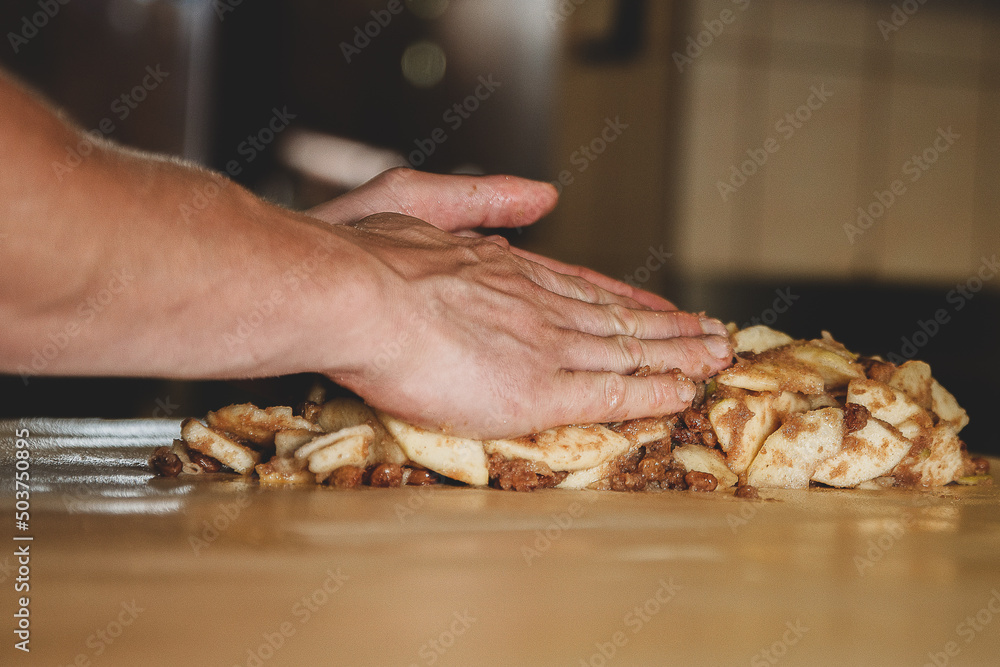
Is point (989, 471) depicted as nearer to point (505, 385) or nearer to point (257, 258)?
point (505, 385)

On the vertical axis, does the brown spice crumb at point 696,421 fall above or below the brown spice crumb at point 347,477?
above

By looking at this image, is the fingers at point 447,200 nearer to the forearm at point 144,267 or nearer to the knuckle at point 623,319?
the knuckle at point 623,319

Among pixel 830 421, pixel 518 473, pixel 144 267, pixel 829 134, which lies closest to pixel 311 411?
pixel 518 473

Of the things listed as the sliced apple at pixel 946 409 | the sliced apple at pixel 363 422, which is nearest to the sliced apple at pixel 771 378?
the sliced apple at pixel 946 409

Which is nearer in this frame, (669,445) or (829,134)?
(669,445)

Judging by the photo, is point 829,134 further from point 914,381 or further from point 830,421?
point 830,421

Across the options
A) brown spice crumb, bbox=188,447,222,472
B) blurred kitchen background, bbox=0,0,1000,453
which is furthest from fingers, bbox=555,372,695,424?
blurred kitchen background, bbox=0,0,1000,453
